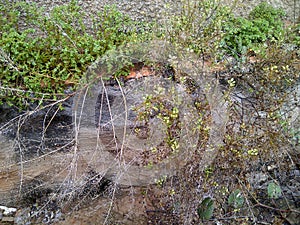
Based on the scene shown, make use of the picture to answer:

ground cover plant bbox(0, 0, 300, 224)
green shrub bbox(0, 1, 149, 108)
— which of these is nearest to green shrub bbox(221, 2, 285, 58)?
ground cover plant bbox(0, 0, 300, 224)

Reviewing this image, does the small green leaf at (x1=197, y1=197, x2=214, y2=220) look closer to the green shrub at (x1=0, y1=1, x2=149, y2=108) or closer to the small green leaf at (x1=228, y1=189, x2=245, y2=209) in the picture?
the small green leaf at (x1=228, y1=189, x2=245, y2=209)

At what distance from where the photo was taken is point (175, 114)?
2.46m

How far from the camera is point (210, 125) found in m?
2.59

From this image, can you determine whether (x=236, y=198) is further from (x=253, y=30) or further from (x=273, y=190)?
(x=253, y=30)

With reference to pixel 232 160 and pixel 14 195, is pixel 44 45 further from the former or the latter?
pixel 232 160

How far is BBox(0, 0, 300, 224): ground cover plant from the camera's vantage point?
102 inches

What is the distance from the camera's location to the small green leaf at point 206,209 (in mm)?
2410

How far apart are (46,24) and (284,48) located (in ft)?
6.43

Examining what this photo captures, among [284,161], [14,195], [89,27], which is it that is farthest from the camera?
[89,27]

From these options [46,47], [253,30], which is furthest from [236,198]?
[46,47]

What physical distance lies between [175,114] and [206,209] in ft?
2.18

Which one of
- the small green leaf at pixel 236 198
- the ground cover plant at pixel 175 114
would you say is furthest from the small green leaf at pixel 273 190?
the small green leaf at pixel 236 198

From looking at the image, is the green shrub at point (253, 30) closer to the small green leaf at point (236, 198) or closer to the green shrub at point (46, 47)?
the green shrub at point (46, 47)

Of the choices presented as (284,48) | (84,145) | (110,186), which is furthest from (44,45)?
(284,48)
